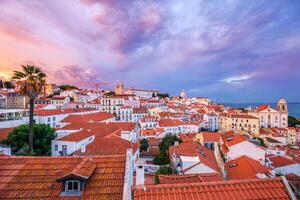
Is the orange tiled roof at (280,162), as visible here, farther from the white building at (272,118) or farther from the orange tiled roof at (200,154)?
the white building at (272,118)

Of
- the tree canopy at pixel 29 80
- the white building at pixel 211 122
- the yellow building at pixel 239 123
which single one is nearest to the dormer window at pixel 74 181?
the tree canopy at pixel 29 80

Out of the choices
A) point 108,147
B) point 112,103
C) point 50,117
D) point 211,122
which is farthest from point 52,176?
point 112,103

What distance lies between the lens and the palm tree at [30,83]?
84.2ft

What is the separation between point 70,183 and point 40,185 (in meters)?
1.08

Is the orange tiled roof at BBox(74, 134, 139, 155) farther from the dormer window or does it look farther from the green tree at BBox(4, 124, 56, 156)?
the dormer window

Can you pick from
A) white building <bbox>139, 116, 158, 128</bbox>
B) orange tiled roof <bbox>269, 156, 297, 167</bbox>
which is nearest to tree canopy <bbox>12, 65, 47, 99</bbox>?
orange tiled roof <bbox>269, 156, 297, 167</bbox>

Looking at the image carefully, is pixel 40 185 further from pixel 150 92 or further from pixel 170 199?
pixel 150 92

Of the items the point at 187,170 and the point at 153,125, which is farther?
the point at 153,125

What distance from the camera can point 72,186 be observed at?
306 inches

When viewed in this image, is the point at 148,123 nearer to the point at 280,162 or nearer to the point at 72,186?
the point at 280,162

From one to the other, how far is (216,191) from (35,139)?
102 feet

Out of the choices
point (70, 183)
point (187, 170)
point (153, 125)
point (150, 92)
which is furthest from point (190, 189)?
point (150, 92)

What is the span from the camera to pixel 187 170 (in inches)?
880

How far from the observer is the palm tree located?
25.7 metres
